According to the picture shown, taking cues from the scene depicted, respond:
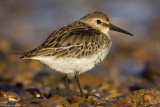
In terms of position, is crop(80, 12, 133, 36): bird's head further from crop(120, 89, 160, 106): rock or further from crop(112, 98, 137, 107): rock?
crop(112, 98, 137, 107): rock

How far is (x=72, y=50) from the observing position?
6.91 metres

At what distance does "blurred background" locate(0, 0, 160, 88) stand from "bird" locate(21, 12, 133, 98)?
7.55 feet

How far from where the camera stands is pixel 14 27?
676 inches

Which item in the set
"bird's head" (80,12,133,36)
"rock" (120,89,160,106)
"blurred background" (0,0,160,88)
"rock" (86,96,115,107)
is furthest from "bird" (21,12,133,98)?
"blurred background" (0,0,160,88)

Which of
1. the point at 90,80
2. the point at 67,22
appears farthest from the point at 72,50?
the point at 67,22

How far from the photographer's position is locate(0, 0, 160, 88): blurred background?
10633 mm

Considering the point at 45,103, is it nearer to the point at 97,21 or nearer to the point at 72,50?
the point at 72,50

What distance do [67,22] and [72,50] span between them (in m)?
10.3

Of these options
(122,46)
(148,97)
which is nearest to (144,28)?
(122,46)

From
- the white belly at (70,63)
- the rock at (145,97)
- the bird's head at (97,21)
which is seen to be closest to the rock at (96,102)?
the rock at (145,97)

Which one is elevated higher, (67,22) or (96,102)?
(67,22)

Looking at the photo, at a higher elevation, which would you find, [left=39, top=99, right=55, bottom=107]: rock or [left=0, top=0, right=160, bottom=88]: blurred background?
[left=0, top=0, right=160, bottom=88]: blurred background

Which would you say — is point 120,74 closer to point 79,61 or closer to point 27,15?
point 79,61

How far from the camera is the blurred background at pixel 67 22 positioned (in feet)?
34.9
